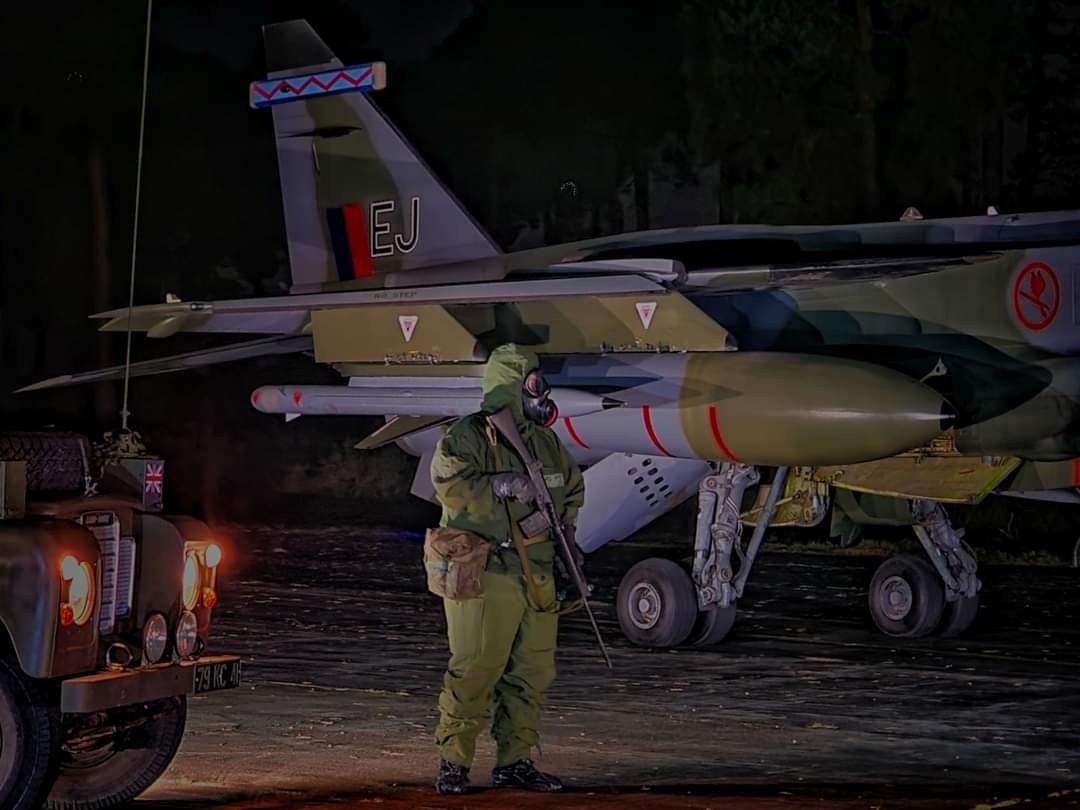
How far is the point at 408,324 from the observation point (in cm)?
1152

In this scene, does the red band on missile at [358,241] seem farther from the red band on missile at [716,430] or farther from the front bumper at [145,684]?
the front bumper at [145,684]

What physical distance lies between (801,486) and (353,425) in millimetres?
13674

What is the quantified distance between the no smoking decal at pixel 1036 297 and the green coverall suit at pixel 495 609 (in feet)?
17.7

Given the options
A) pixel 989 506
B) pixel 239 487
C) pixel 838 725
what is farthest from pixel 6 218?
Result: pixel 838 725

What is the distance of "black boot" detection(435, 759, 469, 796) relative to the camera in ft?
17.7

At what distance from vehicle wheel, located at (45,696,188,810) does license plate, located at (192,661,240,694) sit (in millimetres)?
198

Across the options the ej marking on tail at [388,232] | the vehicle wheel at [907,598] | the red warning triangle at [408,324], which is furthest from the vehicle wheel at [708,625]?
the ej marking on tail at [388,232]

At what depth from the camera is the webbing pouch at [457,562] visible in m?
5.34

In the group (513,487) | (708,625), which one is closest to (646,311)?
(708,625)

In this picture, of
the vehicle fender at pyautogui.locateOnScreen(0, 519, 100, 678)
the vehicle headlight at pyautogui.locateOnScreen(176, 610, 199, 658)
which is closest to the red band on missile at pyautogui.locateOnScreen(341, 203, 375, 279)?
the vehicle headlight at pyautogui.locateOnScreen(176, 610, 199, 658)

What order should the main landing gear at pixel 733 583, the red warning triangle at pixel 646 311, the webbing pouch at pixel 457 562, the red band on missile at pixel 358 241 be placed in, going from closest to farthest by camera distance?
the webbing pouch at pixel 457 562 → the main landing gear at pixel 733 583 → the red warning triangle at pixel 646 311 → the red band on missile at pixel 358 241

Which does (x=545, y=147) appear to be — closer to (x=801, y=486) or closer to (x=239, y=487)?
(x=239, y=487)

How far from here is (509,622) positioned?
17.9 feet

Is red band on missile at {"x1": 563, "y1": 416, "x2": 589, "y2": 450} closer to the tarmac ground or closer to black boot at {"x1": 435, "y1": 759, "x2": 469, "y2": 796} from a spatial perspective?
the tarmac ground
